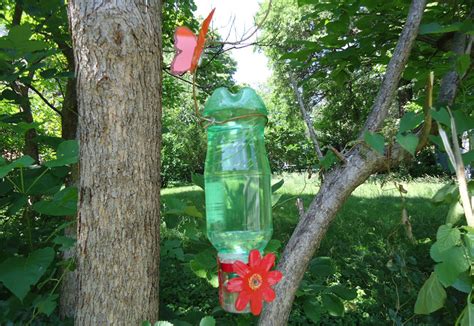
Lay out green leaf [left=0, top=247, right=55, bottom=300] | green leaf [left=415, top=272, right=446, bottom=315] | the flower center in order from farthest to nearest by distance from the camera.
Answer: green leaf [left=0, top=247, right=55, bottom=300] < green leaf [left=415, top=272, right=446, bottom=315] < the flower center

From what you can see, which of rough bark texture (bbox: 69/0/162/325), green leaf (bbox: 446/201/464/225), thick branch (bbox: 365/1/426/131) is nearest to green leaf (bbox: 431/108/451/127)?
thick branch (bbox: 365/1/426/131)

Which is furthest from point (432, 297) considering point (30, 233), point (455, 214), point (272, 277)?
point (30, 233)

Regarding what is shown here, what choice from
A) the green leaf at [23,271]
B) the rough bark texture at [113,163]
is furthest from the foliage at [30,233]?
the rough bark texture at [113,163]

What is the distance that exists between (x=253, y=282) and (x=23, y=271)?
87 cm

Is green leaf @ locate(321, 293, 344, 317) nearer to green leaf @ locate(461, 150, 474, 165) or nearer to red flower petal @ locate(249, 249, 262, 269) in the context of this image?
red flower petal @ locate(249, 249, 262, 269)

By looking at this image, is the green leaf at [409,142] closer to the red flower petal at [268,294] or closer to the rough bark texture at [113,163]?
the red flower petal at [268,294]

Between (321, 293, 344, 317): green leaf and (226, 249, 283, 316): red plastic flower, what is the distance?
0.49 m

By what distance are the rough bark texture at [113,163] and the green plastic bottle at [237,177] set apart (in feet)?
0.98

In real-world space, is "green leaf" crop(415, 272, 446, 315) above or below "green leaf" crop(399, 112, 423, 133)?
below

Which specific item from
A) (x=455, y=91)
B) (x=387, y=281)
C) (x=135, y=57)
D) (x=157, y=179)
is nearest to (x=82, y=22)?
(x=135, y=57)

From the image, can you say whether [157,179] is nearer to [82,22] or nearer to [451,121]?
[82,22]

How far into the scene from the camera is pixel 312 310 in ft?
4.52

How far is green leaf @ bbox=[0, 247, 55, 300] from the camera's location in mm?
1292

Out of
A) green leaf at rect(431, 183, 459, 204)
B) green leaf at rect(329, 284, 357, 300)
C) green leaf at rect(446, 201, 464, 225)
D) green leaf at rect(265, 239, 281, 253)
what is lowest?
green leaf at rect(329, 284, 357, 300)
